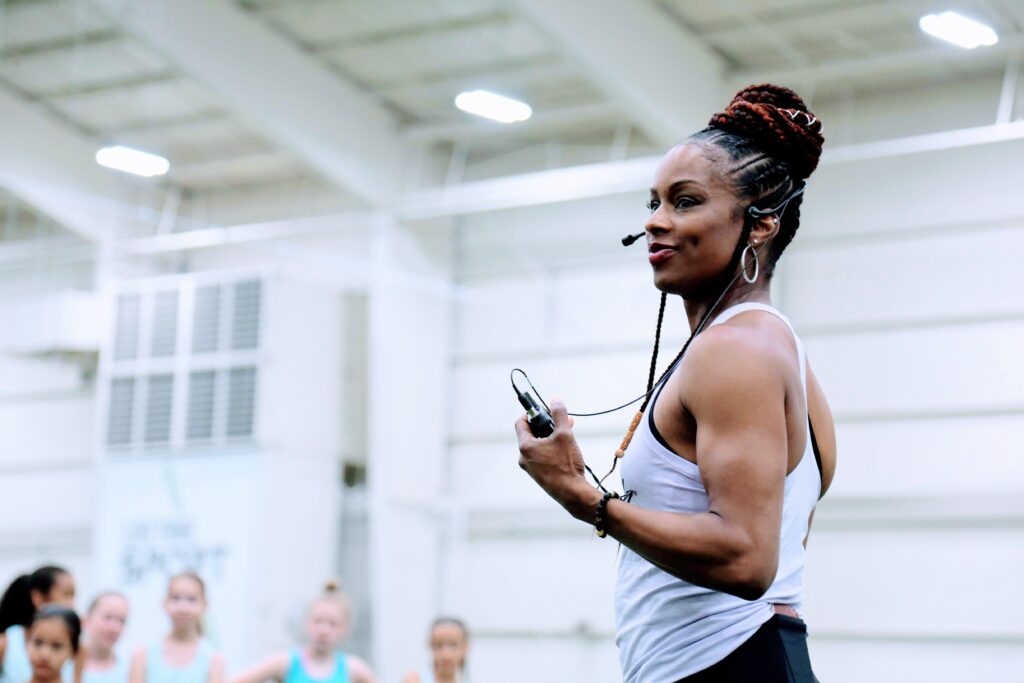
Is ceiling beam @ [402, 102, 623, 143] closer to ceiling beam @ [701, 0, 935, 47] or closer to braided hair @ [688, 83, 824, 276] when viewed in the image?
ceiling beam @ [701, 0, 935, 47]

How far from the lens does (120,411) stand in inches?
376

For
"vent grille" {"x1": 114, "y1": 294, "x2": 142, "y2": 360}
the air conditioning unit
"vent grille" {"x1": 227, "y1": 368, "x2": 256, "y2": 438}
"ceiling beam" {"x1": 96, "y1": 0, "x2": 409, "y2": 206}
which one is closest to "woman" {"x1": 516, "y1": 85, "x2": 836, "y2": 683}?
"ceiling beam" {"x1": 96, "y1": 0, "x2": 409, "y2": 206}

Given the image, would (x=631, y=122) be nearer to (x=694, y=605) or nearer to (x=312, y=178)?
(x=312, y=178)

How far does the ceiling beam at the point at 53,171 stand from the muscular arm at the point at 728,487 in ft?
24.8

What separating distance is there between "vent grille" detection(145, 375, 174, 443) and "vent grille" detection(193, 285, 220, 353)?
301mm

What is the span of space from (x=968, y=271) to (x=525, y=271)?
2670mm

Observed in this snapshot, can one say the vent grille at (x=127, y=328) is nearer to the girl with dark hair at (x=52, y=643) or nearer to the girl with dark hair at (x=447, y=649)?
the girl with dark hair at (x=447, y=649)

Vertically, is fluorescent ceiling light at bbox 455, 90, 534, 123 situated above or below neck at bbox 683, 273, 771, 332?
above

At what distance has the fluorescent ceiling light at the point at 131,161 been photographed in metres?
9.03

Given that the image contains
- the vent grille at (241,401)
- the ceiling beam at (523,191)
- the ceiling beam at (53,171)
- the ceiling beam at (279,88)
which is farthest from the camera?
the vent grille at (241,401)

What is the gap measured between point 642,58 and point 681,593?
248 inches

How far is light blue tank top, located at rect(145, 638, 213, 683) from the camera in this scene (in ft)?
18.7

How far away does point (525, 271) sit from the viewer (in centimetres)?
914

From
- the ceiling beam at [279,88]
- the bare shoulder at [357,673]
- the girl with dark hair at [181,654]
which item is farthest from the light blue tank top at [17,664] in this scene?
the ceiling beam at [279,88]
